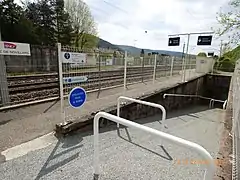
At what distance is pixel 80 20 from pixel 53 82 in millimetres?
25500

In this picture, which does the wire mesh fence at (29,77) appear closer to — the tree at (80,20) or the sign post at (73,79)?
the sign post at (73,79)

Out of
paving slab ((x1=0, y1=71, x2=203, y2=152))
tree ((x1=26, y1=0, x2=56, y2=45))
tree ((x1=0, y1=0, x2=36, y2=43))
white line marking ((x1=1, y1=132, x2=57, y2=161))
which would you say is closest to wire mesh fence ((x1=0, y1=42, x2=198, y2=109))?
paving slab ((x1=0, y1=71, x2=203, y2=152))

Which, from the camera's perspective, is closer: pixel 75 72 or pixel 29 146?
pixel 29 146

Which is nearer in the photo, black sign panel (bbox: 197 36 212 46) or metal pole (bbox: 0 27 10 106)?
metal pole (bbox: 0 27 10 106)

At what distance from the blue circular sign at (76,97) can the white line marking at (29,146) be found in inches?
32.5

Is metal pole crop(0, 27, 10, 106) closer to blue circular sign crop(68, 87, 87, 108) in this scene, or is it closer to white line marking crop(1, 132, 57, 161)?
white line marking crop(1, 132, 57, 161)

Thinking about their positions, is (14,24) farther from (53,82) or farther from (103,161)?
(103,161)

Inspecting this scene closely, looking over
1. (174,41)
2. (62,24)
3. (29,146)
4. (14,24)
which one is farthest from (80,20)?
(29,146)

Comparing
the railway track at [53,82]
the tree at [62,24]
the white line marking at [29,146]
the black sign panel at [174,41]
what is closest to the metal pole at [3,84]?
the railway track at [53,82]

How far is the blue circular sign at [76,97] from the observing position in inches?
146

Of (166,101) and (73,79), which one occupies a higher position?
(73,79)

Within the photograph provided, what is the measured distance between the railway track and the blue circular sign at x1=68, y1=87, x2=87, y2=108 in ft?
2.45

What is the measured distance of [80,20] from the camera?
30.7m

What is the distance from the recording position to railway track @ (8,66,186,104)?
19.7ft
